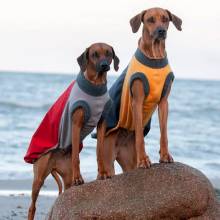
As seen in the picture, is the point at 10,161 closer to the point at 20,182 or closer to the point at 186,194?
the point at 20,182

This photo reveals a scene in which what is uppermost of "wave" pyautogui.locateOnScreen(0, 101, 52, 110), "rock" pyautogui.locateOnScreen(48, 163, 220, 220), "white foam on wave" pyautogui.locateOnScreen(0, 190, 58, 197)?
"rock" pyautogui.locateOnScreen(48, 163, 220, 220)

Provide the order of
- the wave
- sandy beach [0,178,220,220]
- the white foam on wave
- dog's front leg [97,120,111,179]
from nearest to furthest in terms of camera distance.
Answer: dog's front leg [97,120,111,179] → sandy beach [0,178,220,220] → the white foam on wave → the wave

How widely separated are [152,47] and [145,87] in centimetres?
37

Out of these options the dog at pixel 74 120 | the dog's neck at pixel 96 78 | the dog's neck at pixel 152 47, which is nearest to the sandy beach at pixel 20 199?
the dog at pixel 74 120

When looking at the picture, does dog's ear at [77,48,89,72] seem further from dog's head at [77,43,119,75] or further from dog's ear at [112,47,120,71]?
dog's ear at [112,47,120,71]

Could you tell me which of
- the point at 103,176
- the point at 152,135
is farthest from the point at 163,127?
the point at 152,135

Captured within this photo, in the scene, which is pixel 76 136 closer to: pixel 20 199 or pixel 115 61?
pixel 115 61

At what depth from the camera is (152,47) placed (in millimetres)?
7113

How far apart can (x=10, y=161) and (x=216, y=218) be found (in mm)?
7279

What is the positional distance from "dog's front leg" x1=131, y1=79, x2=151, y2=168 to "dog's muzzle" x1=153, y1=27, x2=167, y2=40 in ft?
1.40

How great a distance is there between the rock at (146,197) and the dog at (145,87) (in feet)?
0.45

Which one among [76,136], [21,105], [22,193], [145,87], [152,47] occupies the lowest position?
[21,105]

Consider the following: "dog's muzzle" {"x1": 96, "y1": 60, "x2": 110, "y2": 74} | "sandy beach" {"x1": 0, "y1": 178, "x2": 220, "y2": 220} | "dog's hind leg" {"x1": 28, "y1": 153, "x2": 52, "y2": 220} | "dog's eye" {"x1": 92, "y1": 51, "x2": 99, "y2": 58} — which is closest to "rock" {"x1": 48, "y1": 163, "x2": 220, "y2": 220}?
"dog's hind leg" {"x1": 28, "y1": 153, "x2": 52, "y2": 220}

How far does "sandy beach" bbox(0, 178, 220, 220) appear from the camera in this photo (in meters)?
9.37
